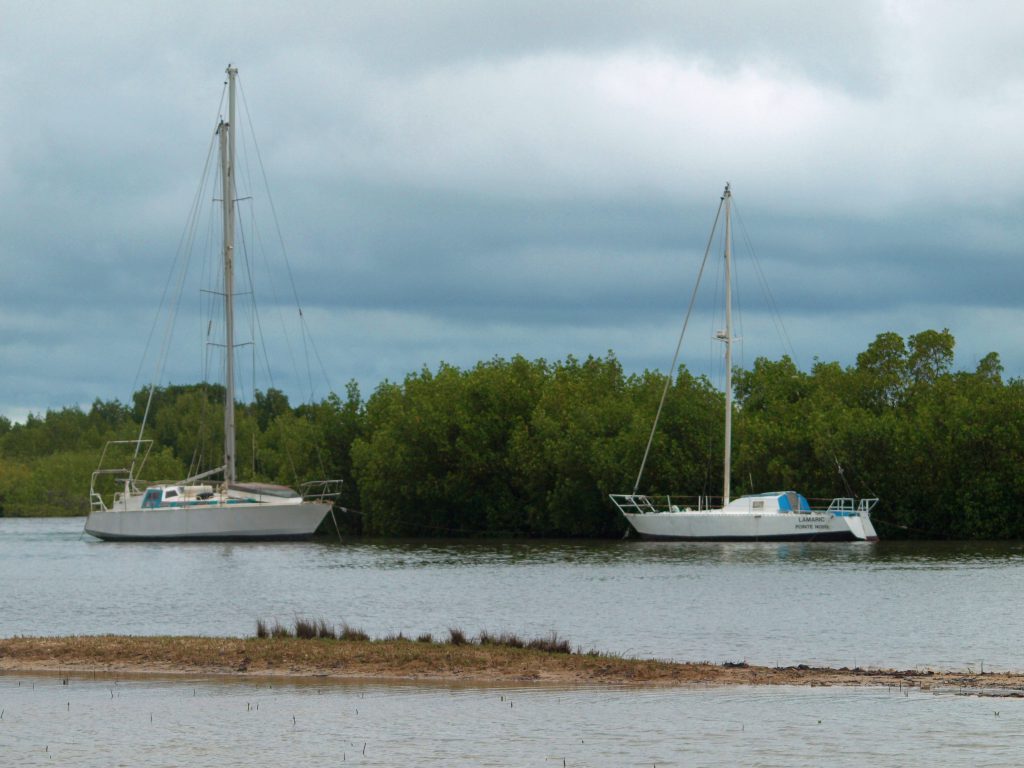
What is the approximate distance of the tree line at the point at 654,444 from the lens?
292 ft

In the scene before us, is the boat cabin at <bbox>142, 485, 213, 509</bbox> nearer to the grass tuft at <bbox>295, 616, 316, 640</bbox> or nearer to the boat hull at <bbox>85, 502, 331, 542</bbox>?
the boat hull at <bbox>85, 502, 331, 542</bbox>

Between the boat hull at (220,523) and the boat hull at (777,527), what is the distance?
22.8 metres

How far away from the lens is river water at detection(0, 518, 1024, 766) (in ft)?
60.7

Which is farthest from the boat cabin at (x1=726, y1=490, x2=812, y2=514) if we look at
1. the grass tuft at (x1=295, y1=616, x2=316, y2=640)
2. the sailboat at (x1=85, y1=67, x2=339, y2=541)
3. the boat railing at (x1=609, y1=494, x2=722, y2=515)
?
the grass tuft at (x1=295, y1=616, x2=316, y2=640)

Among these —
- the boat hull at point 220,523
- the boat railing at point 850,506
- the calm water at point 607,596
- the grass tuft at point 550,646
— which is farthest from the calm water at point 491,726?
the boat hull at point 220,523

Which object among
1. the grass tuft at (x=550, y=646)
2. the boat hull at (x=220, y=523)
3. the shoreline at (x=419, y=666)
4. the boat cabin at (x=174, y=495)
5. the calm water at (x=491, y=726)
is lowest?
A: the calm water at (x=491, y=726)

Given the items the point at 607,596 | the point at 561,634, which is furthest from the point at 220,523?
the point at 561,634

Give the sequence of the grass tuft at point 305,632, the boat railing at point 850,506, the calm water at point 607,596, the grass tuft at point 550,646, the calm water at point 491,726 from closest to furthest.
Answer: the calm water at point 491,726, the grass tuft at point 550,646, the grass tuft at point 305,632, the calm water at point 607,596, the boat railing at point 850,506

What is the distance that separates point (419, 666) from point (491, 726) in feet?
17.5

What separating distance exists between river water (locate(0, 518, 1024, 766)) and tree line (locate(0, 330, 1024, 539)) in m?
13.5

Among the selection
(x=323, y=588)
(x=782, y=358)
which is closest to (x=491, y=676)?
(x=323, y=588)

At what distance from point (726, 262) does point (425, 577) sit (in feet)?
125

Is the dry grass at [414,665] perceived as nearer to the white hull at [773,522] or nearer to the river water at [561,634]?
the river water at [561,634]

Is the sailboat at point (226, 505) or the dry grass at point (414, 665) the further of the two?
the sailboat at point (226, 505)
